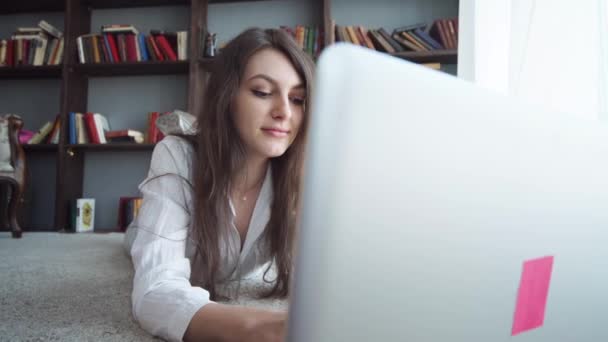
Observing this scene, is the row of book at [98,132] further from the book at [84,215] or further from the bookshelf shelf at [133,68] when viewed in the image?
the book at [84,215]

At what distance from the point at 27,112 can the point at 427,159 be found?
12.8ft

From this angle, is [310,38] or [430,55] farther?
[310,38]

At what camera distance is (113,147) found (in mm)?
2895

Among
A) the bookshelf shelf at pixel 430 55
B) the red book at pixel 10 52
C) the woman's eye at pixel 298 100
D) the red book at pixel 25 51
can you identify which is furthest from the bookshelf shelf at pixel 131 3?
the woman's eye at pixel 298 100

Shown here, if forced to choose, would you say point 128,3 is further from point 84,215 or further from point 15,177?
point 84,215

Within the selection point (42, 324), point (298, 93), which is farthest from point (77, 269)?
point (298, 93)

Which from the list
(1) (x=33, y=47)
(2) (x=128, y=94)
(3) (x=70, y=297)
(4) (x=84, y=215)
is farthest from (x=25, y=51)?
(3) (x=70, y=297)

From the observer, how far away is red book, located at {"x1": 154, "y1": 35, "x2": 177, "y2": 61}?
9.29 ft

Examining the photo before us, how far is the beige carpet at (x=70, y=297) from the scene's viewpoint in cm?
64

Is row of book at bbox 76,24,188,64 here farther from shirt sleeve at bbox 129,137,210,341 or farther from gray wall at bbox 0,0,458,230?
shirt sleeve at bbox 129,137,210,341

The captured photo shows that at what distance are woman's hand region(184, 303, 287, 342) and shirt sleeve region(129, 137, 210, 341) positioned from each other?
0.05 ft

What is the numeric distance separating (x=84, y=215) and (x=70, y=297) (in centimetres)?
221

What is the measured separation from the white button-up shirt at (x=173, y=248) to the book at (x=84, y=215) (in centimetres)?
231

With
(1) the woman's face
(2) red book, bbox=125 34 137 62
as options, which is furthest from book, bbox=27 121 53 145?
(1) the woman's face
